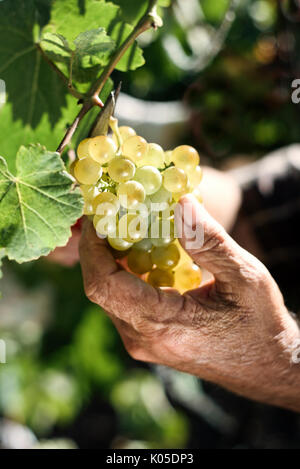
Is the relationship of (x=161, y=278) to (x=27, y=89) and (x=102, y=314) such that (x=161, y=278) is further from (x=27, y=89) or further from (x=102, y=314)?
(x=102, y=314)

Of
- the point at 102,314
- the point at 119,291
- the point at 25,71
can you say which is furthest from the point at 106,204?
the point at 102,314

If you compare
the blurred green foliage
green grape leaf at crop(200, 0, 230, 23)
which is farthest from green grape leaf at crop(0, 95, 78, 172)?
green grape leaf at crop(200, 0, 230, 23)

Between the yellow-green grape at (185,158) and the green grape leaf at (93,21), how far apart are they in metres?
0.13

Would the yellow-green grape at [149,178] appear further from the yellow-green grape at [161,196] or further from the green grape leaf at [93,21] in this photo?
the green grape leaf at [93,21]

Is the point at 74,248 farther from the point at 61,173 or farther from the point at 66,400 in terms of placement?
the point at 66,400

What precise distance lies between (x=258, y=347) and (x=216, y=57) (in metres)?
1.18

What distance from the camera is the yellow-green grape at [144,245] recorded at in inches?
23.3

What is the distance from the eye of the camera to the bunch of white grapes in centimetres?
51

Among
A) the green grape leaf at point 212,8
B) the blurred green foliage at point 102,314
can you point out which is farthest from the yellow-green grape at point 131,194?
the green grape leaf at point 212,8

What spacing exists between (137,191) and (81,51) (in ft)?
0.60

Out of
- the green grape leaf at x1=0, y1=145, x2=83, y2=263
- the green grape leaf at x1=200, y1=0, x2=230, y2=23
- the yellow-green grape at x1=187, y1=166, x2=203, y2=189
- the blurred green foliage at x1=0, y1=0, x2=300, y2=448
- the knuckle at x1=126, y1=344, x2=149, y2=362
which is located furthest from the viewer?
the green grape leaf at x1=200, y1=0, x2=230, y2=23

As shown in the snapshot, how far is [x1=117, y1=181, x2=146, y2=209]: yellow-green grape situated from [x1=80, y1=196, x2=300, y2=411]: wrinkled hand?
65 millimetres

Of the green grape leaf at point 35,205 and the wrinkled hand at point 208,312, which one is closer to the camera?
the green grape leaf at point 35,205

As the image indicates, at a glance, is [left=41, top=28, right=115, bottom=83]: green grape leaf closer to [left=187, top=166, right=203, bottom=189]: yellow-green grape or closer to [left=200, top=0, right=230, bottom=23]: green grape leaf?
[left=187, top=166, right=203, bottom=189]: yellow-green grape
